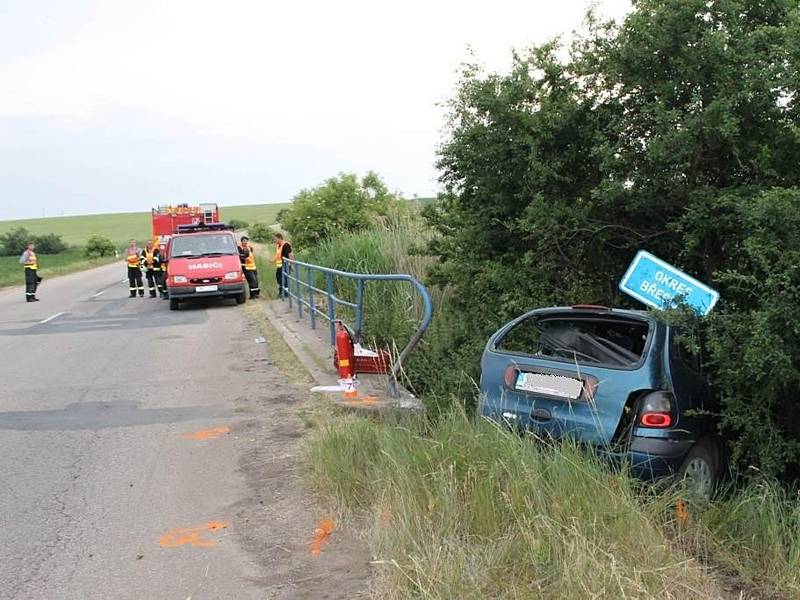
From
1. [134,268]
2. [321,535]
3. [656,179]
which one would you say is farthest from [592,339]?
[134,268]

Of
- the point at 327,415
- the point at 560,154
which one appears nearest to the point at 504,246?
the point at 560,154

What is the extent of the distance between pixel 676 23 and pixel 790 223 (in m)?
2.49

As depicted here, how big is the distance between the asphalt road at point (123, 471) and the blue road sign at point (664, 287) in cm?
338

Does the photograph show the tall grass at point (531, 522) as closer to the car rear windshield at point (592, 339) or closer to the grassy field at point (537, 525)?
the grassy field at point (537, 525)

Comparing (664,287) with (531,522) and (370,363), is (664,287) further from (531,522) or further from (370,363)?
(370,363)

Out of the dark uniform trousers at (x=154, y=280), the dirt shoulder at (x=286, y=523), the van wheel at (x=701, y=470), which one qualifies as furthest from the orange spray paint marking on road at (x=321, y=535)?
the dark uniform trousers at (x=154, y=280)

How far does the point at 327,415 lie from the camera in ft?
23.7

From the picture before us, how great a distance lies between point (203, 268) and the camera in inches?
767

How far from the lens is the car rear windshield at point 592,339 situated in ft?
19.2

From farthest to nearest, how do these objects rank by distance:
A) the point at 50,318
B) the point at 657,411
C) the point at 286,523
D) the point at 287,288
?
the point at 50,318 < the point at 287,288 < the point at 657,411 < the point at 286,523

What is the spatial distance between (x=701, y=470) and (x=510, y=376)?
4.65ft

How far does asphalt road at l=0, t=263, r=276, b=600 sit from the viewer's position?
167 inches

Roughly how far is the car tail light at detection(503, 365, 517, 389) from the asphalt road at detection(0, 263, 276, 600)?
2.02 meters

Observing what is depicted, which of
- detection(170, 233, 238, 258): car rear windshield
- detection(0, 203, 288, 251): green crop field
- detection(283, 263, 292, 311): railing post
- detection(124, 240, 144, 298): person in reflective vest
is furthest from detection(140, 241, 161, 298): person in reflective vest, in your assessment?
Answer: detection(0, 203, 288, 251): green crop field
